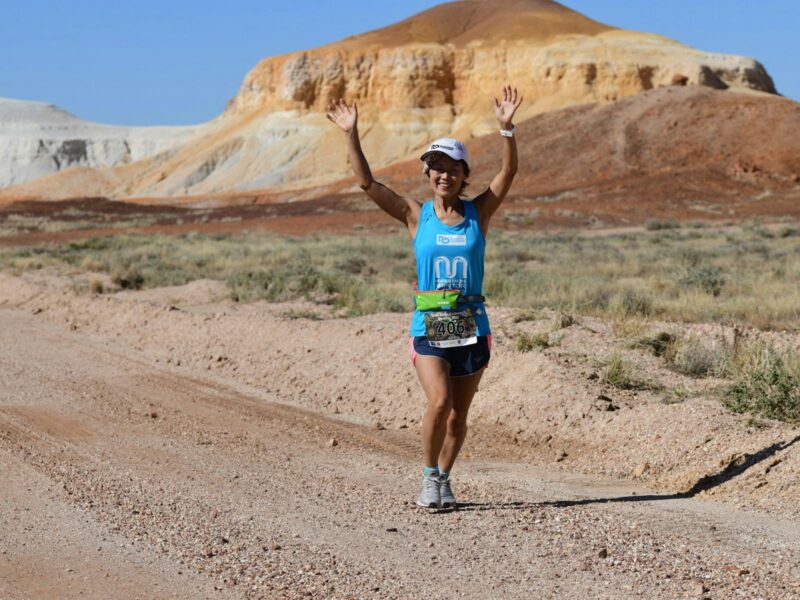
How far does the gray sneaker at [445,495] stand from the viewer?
6.54m

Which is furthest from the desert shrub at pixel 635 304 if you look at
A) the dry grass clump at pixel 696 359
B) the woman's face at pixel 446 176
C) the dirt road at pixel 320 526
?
the woman's face at pixel 446 176

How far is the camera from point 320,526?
6141 millimetres

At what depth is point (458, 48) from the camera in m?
92.3

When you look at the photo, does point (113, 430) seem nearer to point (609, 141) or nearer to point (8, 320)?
point (8, 320)

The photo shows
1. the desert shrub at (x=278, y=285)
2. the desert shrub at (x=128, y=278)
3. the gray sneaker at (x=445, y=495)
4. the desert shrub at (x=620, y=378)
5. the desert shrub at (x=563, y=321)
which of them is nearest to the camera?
the gray sneaker at (x=445, y=495)

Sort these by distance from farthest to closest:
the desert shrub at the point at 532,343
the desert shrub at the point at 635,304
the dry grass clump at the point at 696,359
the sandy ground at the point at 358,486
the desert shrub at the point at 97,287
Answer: the desert shrub at the point at 97,287
the desert shrub at the point at 635,304
the desert shrub at the point at 532,343
the dry grass clump at the point at 696,359
the sandy ground at the point at 358,486

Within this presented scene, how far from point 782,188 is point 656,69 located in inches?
983

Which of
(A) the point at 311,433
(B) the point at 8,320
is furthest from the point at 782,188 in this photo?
(A) the point at 311,433

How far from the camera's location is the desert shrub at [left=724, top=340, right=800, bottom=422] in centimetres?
836

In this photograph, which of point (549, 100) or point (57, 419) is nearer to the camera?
point (57, 419)

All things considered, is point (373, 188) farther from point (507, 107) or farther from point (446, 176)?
point (507, 107)

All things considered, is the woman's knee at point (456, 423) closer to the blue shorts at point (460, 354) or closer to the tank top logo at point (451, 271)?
the blue shorts at point (460, 354)

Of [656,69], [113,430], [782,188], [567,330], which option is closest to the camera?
[113,430]

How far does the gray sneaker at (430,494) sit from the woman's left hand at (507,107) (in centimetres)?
205
